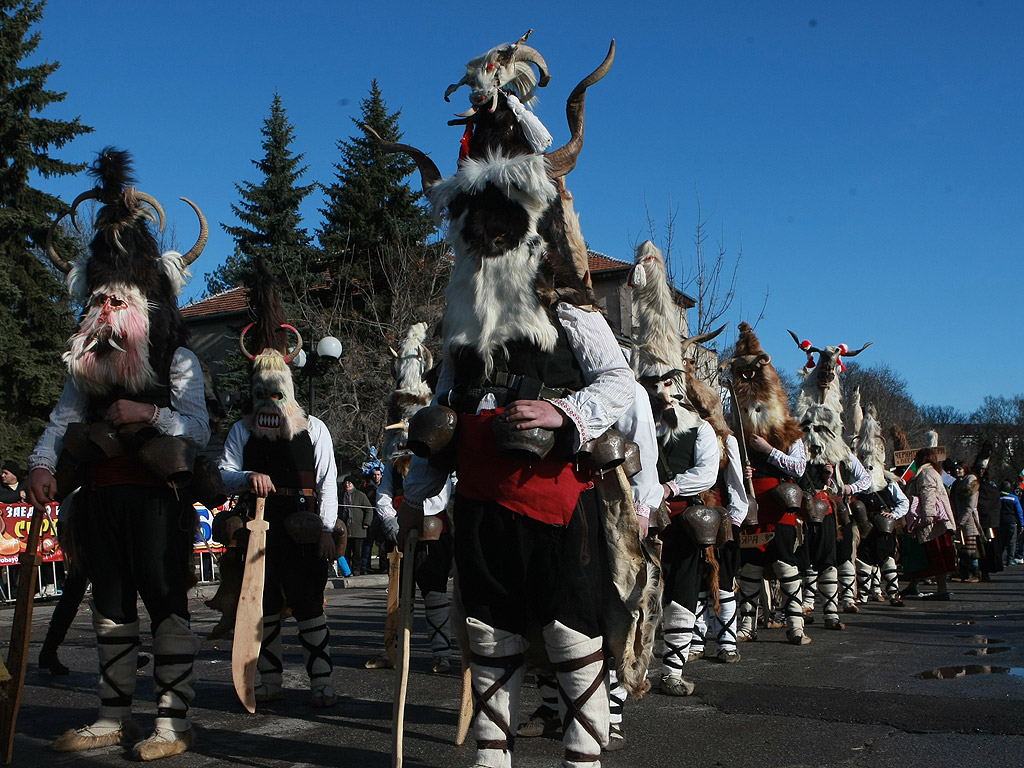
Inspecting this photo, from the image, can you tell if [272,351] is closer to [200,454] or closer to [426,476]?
[200,454]

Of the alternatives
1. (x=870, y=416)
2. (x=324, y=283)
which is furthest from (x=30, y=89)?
(x=870, y=416)

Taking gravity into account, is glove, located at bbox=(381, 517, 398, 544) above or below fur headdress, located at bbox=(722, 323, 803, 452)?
below

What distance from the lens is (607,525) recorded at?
4.12 metres

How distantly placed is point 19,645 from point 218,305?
3726 cm

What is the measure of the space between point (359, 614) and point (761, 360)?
6.18 meters

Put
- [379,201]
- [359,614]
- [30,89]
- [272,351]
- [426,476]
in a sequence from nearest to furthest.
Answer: [426,476] < [272,351] < [359,614] < [30,89] < [379,201]

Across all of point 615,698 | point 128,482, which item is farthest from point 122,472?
point 615,698

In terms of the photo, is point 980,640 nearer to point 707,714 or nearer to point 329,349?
point 707,714

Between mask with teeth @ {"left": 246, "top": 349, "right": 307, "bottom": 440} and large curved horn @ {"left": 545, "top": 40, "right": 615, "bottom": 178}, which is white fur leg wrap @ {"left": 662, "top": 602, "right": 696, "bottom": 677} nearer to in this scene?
mask with teeth @ {"left": 246, "top": 349, "right": 307, "bottom": 440}

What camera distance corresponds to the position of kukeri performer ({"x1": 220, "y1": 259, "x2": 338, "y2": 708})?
6117mm

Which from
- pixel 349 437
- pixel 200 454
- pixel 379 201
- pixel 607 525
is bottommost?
pixel 607 525

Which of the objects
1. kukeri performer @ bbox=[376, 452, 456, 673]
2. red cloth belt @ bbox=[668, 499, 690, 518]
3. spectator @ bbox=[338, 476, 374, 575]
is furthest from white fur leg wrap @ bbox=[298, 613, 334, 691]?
spectator @ bbox=[338, 476, 374, 575]

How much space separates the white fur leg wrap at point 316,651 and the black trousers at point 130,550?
1.33 meters

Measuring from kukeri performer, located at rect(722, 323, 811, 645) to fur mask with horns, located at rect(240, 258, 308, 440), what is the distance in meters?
4.23
